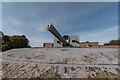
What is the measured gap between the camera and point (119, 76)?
1.14m

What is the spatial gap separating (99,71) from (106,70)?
0.18 m

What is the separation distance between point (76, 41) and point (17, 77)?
7.39 m

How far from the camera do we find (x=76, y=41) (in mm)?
7801

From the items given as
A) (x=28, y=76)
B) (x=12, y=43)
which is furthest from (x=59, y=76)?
(x=12, y=43)

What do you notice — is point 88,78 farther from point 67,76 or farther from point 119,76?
point 119,76

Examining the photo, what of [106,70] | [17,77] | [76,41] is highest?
[76,41]

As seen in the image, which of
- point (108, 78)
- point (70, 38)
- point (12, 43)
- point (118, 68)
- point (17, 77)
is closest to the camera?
point (108, 78)

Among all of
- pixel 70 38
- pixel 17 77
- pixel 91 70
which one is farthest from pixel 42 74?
pixel 70 38

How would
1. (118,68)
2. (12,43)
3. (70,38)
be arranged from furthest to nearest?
(12,43) < (70,38) < (118,68)

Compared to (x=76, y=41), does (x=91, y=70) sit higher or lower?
lower

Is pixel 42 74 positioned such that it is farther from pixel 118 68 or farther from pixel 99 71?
pixel 118 68

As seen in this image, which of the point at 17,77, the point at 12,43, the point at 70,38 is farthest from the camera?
the point at 12,43

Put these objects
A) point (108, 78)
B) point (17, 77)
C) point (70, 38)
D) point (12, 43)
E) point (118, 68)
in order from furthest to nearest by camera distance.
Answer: point (12, 43)
point (70, 38)
point (118, 68)
point (17, 77)
point (108, 78)

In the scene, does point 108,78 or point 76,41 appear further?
point 76,41
